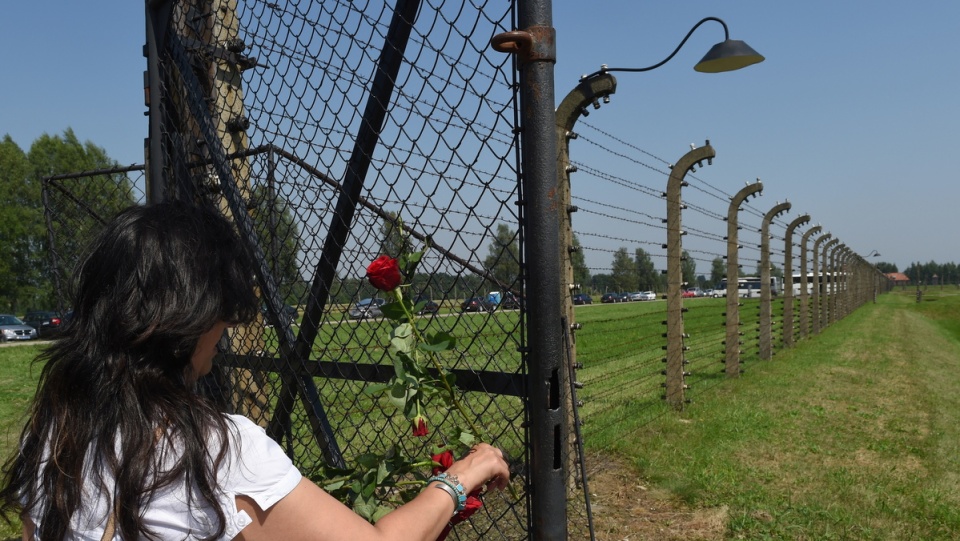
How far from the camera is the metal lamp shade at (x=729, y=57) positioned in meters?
4.93

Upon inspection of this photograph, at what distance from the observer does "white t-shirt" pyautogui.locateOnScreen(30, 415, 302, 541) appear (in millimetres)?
1380

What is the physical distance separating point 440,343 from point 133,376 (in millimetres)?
727

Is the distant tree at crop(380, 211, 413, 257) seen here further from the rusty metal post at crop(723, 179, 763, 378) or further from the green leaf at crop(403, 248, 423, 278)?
the rusty metal post at crop(723, 179, 763, 378)

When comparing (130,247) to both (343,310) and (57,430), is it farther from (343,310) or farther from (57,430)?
(343,310)

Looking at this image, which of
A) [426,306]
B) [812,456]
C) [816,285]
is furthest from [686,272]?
[816,285]

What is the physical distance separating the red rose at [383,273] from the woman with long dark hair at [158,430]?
347 mm

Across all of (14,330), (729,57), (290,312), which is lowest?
(14,330)

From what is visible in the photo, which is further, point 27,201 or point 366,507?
point 27,201

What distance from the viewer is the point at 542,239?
1835 mm

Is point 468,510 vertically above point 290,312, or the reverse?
point 290,312

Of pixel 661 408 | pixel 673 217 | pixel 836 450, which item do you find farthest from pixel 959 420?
pixel 673 217

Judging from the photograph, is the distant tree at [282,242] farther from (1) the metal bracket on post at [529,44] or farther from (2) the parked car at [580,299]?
(2) the parked car at [580,299]

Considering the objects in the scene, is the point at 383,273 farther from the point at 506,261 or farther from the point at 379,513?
the point at 379,513

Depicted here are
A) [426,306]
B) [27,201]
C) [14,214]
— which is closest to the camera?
[426,306]
